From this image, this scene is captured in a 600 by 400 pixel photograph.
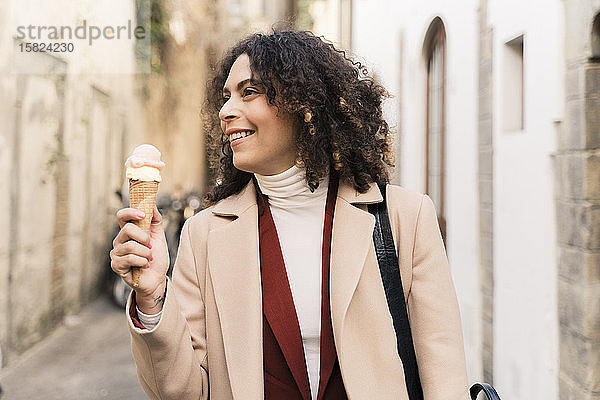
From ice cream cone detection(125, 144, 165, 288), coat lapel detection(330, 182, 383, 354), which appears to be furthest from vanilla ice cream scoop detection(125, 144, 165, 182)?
coat lapel detection(330, 182, 383, 354)

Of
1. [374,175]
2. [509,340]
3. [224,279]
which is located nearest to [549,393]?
[509,340]

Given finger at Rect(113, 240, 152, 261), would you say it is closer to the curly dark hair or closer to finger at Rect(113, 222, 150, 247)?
finger at Rect(113, 222, 150, 247)

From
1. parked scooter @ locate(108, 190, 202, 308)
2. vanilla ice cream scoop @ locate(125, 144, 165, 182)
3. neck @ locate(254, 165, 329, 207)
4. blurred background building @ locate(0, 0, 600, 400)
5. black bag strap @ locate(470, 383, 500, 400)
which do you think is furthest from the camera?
parked scooter @ locate(108, 190, 202, 308)

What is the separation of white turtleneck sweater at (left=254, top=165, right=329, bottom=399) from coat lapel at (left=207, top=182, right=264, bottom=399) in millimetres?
79


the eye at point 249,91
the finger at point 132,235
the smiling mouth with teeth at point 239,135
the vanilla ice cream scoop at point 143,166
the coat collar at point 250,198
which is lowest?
the finger at point 132,235

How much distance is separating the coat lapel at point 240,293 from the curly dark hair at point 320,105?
0.65ft

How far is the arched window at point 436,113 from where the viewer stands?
21.1ft

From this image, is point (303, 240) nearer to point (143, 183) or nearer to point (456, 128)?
point (143, 183)

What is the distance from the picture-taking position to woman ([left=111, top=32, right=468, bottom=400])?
2.00 m

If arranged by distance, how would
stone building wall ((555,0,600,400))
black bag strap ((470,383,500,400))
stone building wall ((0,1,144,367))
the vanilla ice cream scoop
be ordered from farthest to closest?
stone building wall ((0,1,144,367)), stone building wall ((555,0,600,400)), black bag strap ((470,383,500,400)), the vanilla ice cream scoop

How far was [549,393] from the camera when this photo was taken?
3791mm

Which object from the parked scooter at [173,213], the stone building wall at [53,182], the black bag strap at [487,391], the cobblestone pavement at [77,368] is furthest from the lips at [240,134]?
the parked scooter at [173,213]

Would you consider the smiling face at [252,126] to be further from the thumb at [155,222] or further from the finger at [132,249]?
the finger at [132,249]

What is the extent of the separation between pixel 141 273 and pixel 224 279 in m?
0.33
